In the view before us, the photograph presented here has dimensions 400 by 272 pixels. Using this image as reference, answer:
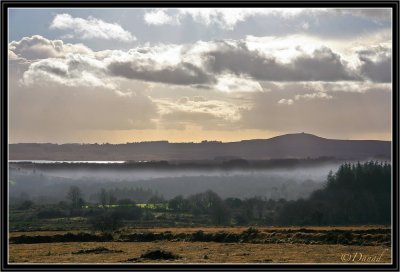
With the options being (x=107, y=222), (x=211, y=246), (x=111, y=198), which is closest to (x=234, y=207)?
(x=111, y=198)

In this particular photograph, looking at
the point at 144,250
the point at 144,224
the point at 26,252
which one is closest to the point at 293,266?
the point at 144,250

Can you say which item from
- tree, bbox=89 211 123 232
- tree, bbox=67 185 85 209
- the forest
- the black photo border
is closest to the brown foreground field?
tree, bbox=89 211 123 232

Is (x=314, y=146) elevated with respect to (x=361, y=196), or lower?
elevated

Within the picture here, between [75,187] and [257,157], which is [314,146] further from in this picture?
[75,187]

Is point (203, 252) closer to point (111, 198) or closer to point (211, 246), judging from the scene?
point (211, 246)

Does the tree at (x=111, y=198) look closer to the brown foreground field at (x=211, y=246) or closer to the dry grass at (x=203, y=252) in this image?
the brown foreground field at (x=211, y=246)
